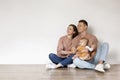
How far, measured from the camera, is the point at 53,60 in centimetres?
431

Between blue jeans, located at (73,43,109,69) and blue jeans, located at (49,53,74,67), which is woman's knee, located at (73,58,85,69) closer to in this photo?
blue jeans, located at (73,43,109,69)

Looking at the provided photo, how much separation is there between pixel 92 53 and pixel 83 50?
0.19 m

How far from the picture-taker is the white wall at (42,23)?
15.1 ft

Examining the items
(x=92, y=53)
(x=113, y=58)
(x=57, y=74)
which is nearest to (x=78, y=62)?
(x=92, y=53)

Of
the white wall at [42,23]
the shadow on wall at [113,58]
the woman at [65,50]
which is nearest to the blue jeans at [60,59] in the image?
the woman at [65,50]

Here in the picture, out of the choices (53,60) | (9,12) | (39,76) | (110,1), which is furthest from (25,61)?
(110,1)

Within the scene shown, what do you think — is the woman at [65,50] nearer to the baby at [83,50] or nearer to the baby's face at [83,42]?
the baby at [83,50]

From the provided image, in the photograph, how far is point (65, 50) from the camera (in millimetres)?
4379

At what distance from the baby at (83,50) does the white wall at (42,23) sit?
0.53 m

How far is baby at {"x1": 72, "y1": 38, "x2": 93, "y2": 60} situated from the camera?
412cm

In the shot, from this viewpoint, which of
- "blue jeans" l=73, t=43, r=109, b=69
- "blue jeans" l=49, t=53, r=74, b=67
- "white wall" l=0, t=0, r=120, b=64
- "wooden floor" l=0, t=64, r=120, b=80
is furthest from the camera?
"white wall" l=0, t=0, r=120, b=64

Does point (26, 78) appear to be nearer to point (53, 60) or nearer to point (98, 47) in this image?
point (53, 60)

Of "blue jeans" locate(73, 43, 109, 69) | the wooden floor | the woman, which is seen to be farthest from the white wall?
the wooden floor

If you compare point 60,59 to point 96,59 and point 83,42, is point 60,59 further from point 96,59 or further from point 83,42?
point 96,59
